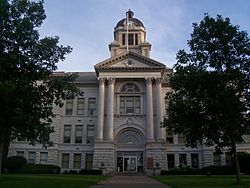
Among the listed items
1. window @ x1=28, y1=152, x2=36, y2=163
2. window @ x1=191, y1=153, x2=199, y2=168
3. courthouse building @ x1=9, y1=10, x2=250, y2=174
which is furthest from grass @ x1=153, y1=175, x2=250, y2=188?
window @ x1=28, y1=152, x2=36, y2=163

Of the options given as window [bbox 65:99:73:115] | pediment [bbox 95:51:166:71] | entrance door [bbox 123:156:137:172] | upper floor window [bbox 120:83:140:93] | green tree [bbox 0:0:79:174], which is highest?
pediment [bbox 95:51:166:71]

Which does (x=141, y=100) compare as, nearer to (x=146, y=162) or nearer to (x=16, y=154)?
(x=146, y=162)

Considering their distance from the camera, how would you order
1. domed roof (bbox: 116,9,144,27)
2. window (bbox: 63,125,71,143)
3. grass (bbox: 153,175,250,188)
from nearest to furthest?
grass (bbox: 153,175,250,188) < window (bbox: 63,125,71,143) < domed roof (bbox: 116,9,144,27)

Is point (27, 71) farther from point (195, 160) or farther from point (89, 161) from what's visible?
point (195, 160)

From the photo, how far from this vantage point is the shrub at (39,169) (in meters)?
44.9

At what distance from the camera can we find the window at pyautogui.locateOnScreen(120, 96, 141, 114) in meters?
54.6

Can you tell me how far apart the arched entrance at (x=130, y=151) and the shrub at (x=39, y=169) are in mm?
9966

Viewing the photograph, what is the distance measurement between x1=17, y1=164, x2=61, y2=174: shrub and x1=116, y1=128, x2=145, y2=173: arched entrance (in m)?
9.97

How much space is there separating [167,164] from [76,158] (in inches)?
592

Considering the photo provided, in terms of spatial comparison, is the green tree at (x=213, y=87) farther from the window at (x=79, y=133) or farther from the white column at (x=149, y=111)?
the window at (x=79, y=133)

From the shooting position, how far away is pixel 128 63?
180 feet

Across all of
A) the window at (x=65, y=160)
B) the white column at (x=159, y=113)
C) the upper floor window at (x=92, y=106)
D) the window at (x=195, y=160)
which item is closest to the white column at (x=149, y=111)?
the white column at (x=159, y=113)

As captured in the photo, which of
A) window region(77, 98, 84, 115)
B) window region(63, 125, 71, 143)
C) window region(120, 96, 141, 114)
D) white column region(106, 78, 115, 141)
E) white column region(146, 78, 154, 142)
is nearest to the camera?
white column region(146, 78, 154, 142)

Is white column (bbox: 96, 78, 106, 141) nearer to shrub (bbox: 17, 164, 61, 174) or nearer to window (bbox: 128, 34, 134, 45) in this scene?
shrub (bbox: 17, 164, 61, 174)
